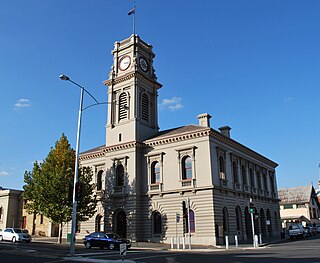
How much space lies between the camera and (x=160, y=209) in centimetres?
3625

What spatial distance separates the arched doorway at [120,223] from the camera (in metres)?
38.4

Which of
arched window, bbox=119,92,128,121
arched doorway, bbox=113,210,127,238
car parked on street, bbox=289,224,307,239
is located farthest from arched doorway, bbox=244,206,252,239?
arched window, bbox=119,92,128,121

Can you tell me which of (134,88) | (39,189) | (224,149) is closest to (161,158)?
(224,149)

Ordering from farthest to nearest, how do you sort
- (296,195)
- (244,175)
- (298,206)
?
(296,195) → (298,206) → (244,175)

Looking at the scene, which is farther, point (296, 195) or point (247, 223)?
point (296, 195)

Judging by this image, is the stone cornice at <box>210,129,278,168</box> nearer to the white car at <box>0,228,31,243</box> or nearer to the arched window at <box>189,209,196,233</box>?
the arched window at <box>189,209,196,233</box>

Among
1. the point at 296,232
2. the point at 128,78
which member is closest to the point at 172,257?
the point at 128,78

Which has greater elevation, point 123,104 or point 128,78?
point 128,78

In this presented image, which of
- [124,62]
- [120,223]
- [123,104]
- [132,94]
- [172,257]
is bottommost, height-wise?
[172,257]

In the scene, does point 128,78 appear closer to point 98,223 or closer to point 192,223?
point 98,223

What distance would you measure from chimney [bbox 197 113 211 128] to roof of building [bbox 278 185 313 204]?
49764 millimetres

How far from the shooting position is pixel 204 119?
37938 mm

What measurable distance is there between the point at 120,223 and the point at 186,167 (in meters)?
10.4

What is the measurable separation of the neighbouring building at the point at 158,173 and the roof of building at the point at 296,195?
33.4 metres
